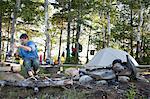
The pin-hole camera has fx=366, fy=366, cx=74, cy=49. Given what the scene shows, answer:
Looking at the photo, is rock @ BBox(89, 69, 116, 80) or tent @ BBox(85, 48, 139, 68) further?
tent @ BBox(85, 48, 139, 68)

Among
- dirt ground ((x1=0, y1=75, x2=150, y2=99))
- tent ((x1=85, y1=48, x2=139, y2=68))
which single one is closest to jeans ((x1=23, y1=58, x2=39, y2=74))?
dirt ground ((x1=0, y1=75, x2=150, y2=99))

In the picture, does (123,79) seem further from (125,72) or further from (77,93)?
(77,93)

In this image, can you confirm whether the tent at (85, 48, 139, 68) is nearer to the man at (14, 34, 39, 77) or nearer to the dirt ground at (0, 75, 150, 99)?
the man at (14, 34, 39, 77)

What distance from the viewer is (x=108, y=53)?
18.7 m

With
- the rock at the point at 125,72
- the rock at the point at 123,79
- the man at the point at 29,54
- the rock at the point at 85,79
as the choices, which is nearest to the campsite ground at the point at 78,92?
the rock at the point at 123,79

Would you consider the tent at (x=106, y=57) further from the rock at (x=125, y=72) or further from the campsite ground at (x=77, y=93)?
the campsite ground at (x=77, y=93)

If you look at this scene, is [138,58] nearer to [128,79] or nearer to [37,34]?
[37,34]

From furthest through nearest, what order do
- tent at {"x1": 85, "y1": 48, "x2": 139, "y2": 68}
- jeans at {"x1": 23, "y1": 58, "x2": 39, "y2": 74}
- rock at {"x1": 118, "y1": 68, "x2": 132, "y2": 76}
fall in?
tent at {"x1": 85, "y1": 48, "x2": 139, "y2": 68} < jeans at {"x1": 23, "y1": 58, "x2": 39, "y2": 74} < rock at {"x1": 118, "y1": 68, "x2": 132, "y2": 76}

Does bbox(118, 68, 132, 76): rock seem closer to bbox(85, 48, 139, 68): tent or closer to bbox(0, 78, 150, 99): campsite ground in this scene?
bbox(0, 78, 150, 99): campsite ground

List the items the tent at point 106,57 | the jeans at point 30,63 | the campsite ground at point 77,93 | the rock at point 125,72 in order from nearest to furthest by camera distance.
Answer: the campsite ground at point 77,93 < the rock at point 125,72 < the jeans at point 30,63 < the tent at point 106,57

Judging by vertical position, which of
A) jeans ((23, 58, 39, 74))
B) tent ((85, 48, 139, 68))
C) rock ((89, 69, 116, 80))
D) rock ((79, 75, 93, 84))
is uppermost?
tent ((85, 48, 139, 68))

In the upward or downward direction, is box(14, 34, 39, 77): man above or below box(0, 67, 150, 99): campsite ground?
above

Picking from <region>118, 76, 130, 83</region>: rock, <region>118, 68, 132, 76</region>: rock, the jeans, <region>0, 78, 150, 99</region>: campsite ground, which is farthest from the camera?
the jeans

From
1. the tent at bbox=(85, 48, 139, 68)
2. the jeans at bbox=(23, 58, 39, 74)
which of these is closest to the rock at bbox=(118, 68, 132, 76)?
the jeans at bbox=(23, 58, 39, 74)
